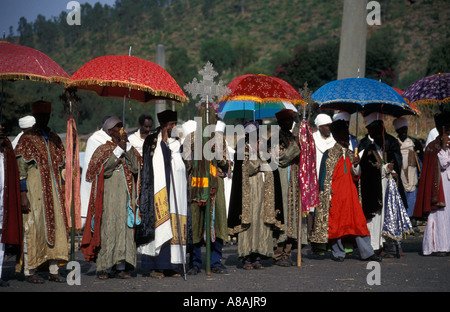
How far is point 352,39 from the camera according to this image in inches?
748

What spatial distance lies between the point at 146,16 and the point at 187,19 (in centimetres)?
1471

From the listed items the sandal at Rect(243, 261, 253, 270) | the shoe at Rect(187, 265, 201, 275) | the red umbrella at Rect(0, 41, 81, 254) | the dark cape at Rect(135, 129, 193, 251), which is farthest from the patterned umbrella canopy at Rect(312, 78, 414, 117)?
the red umbrella at Rect(0, 41, 81, 254)

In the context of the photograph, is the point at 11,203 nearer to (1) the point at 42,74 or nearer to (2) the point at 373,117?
(1) the point at 42,74

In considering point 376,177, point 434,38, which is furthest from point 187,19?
point 376,177

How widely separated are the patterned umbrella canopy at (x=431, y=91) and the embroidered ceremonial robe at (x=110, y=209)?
535 centimetres

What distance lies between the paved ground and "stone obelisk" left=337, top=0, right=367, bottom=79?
9.10 metres

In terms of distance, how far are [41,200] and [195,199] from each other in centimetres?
197

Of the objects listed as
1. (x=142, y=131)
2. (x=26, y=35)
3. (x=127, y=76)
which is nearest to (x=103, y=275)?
(x=127, y=76)

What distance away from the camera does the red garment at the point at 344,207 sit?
10.7m

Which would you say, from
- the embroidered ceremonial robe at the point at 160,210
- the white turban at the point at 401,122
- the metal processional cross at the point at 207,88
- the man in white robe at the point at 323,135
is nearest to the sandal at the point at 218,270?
the embroidered ceremonial robe at the point at 160,210

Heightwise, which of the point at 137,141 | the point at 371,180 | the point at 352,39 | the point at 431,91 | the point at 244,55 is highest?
the point at 244,55

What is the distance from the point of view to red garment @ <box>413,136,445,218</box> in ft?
37.9

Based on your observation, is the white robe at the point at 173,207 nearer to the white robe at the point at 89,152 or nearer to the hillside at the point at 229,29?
the white robe at the point at 89,152

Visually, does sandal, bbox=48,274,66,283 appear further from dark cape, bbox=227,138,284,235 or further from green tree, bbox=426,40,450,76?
green tree, bbox=426,40,450,76
